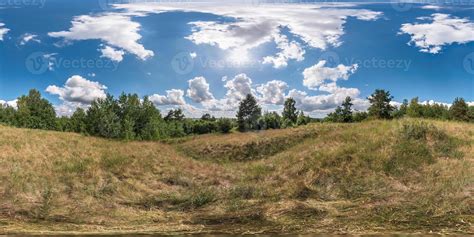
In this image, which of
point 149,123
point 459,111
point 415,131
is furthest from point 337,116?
point 415,131

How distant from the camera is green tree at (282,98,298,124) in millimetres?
84750

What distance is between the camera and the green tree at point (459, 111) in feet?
257

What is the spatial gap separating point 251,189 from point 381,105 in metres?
55.2

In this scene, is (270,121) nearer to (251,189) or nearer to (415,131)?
(415,131)

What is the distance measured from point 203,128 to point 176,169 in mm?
84902

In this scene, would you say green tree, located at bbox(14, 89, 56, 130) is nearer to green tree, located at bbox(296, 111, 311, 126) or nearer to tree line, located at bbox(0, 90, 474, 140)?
tree line, located at bbox(0, 90, 474, 140)

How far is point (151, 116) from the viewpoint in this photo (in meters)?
86.4

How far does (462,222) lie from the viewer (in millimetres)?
10391

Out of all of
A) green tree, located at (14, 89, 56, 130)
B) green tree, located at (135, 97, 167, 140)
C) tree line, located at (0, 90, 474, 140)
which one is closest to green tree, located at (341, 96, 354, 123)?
tree line, located at (0, 90, 474, 140)

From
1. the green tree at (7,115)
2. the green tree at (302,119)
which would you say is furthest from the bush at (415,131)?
the green tree at (7,115)

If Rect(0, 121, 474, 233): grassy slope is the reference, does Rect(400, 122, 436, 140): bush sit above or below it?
above

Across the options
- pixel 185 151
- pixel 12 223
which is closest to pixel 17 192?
pixel 12 223

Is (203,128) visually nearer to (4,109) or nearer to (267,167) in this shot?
(4,109)

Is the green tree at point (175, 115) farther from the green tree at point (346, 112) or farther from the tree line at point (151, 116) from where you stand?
the green tree at point (346, 112)
